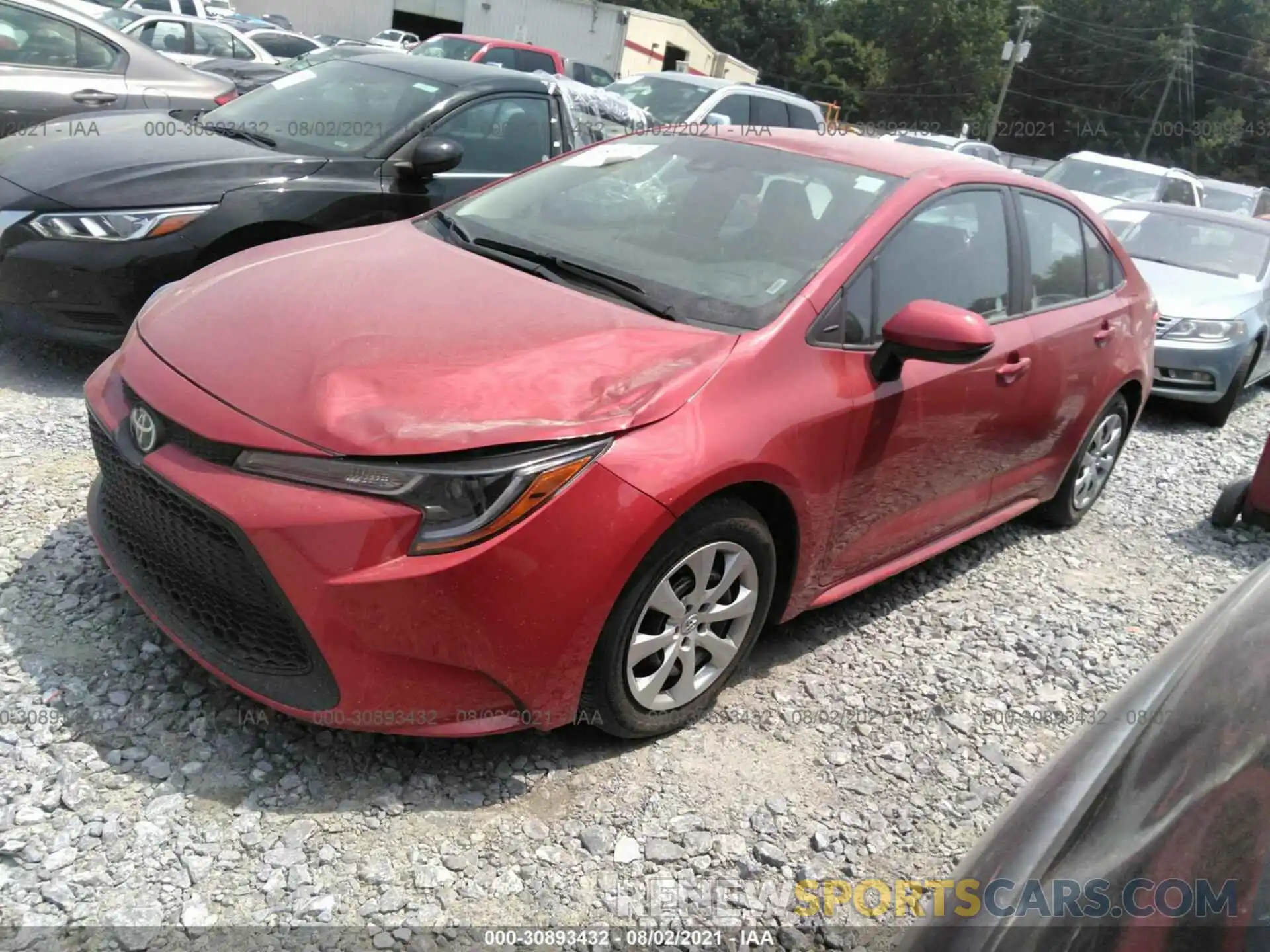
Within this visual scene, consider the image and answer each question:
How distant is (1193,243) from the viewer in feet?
28.3

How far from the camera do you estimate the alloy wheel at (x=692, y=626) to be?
2664mm

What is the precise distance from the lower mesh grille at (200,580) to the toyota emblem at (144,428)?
0.06m

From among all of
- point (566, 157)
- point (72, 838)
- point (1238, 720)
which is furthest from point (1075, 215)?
point (72, 838)

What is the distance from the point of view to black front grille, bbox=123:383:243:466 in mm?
2381

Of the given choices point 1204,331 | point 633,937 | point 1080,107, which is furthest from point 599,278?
point 1080,107

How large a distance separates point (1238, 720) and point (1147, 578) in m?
3.52

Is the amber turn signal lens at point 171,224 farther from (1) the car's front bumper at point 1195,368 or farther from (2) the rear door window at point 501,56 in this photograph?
(2) the rear door window at point 501,56

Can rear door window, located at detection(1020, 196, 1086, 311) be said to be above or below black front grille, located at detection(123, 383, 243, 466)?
above

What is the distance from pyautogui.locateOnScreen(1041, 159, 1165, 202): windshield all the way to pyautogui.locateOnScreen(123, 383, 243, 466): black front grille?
12.6 metres

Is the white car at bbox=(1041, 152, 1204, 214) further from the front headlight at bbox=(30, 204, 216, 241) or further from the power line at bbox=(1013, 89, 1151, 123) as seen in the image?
the power line at bbox=(1013, 89, 1151, 123)

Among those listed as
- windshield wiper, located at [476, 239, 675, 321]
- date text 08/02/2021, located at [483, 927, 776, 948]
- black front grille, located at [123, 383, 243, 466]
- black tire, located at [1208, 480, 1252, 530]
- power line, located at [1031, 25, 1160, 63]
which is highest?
power line, located at [1031, 25, 1160, 63]

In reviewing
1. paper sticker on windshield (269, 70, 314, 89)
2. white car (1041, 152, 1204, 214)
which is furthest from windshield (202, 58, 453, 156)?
white car (1041, 152, 1204, 214)

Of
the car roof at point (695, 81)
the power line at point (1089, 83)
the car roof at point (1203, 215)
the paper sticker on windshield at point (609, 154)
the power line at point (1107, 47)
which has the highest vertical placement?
the power line at point (1107, 47)

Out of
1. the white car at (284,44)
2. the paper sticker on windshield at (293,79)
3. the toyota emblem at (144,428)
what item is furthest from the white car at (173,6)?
the toyota emblem at (144,428)
